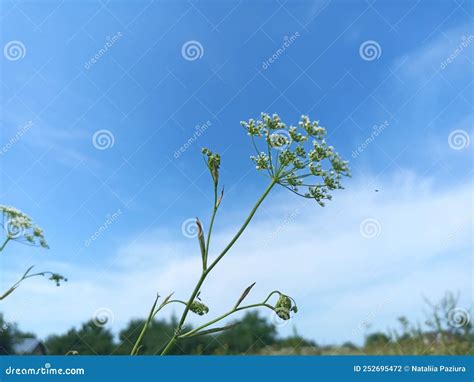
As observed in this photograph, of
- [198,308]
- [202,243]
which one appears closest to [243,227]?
[202,243]

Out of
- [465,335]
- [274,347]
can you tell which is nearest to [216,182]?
[274,347]

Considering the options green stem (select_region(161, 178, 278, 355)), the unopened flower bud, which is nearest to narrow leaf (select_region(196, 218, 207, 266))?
green stem (select_region(161, 178, 278, 355))

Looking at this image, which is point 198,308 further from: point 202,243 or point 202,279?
point 202,243

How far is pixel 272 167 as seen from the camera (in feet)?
12.4

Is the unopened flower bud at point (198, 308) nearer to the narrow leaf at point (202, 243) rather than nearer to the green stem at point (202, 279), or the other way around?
the green stem at point (202, 279)

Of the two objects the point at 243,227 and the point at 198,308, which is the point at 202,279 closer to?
the point at 198,308

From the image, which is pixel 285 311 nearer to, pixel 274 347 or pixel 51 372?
pixel 51 372

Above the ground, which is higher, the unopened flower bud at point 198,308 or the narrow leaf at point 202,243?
the narrow leaf at point 202,243

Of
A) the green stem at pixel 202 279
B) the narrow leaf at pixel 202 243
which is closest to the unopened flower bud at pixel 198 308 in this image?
the green stem at pixel 202 279

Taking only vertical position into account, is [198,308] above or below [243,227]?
below

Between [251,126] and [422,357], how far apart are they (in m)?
2.68

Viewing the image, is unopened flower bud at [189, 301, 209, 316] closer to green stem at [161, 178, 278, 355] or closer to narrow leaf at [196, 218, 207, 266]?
green stem at [161, 178, 278, 355]

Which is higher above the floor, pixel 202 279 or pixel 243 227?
pixel 243 227

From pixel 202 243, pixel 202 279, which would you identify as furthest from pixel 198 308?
pixel 202 243
